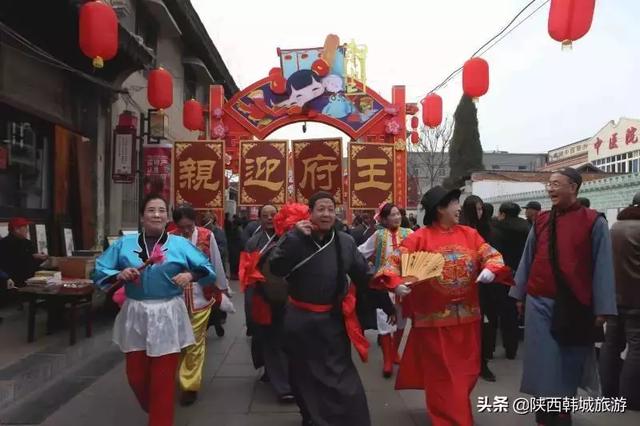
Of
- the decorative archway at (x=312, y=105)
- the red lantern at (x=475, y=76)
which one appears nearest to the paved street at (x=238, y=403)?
the red lantern at (x=475, y=76)

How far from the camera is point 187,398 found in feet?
15.8

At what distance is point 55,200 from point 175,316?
605 centimetres

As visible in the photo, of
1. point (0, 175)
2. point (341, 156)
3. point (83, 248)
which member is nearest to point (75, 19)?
point (0, 175)

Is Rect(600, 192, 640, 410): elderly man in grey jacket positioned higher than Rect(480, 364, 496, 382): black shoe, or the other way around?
Rect(600, 192, 640, 410): elderly man in grey jacket

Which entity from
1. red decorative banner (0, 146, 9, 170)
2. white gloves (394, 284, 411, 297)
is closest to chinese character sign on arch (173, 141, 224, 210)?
red decorative banner (0, 146, 9, 170)

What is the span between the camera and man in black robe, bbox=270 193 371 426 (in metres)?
3.64

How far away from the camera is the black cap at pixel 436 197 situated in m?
3.99

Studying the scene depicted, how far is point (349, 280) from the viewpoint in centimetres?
395

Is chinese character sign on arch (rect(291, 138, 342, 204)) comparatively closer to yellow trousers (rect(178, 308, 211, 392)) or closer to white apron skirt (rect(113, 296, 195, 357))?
yellow trousers (rect(178, 308, 211, 392))

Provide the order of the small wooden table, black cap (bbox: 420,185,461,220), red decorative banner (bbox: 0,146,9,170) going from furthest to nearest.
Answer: red decorative banner (bbox: 0,146,9,170)
the small wooden table
black cap (bbox: 420,185,461,220)

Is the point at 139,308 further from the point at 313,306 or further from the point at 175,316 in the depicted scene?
the point at 313,306

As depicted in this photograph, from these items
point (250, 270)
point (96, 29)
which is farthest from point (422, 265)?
point (96, 29)

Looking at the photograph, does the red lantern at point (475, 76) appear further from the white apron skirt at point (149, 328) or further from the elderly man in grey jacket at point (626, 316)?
the white apron skirt at point (149, 328)

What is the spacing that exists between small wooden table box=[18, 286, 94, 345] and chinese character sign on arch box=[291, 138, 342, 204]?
14.3ft
